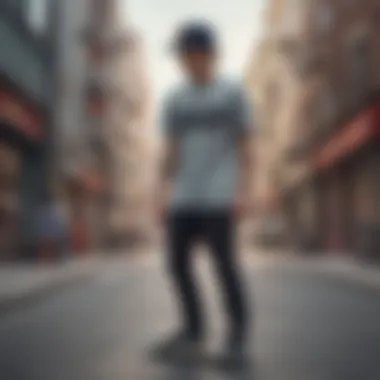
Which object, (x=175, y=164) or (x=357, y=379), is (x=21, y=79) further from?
(x=357, y=379)

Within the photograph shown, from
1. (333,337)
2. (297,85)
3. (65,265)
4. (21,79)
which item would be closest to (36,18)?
(21,79)

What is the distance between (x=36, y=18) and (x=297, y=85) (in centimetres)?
23

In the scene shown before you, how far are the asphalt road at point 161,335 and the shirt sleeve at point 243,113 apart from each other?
11 cm

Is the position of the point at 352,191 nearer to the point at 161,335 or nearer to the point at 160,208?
the point at 161,335

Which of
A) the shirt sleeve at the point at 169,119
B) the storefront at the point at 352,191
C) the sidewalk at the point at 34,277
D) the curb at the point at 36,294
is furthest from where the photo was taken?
the curb at the point at 36,294

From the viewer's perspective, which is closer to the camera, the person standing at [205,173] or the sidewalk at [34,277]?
the person standing at [205,173]

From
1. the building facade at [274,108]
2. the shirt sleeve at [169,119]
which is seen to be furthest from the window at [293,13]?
the shirt sleeve at [169,119]

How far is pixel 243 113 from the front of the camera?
0.82 metres

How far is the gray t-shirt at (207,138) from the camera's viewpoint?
809mm

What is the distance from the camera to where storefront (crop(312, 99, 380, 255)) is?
4.09 ft

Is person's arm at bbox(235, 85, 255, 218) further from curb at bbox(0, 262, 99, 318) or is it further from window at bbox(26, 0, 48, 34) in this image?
curb at bbox(0, 262, 99, 318)

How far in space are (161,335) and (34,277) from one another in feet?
1.42

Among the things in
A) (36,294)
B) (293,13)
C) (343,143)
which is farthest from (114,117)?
(36,294)

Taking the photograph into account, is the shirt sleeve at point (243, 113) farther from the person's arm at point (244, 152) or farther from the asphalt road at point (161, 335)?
the asphalt road at point (161, 335)
